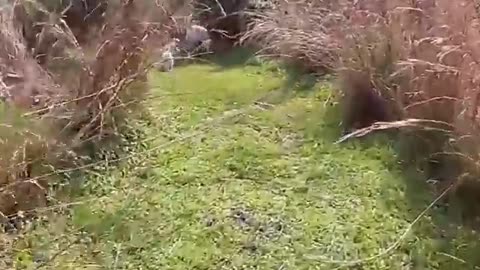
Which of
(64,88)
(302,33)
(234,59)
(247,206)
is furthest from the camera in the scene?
(234,59)

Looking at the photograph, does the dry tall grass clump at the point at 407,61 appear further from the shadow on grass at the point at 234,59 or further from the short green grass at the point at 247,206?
the shadow on grass at the point at 234,59

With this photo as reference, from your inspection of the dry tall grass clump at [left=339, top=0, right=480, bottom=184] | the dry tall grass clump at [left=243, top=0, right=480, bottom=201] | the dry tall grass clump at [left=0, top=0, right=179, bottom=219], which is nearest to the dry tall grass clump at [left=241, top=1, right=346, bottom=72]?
the dry tall grass clump at [left=243, top=0, right=480, bottom=201]

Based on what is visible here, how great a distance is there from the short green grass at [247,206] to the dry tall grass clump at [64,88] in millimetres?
202

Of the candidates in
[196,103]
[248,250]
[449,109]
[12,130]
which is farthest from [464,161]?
[12,130]

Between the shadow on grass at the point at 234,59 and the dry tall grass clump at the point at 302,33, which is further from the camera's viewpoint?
the shadow on grass at the point at 234,59

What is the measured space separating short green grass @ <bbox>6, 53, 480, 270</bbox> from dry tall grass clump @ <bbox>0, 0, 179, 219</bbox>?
0.66ft

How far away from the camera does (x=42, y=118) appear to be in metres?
3.88

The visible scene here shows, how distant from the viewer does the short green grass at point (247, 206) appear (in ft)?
10.6

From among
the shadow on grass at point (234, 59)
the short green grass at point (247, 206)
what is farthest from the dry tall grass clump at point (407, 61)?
the shadow on grass at point (234, 59)

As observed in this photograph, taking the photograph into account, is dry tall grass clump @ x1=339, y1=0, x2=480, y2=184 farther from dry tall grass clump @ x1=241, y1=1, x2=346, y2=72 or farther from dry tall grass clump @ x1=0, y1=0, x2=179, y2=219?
dry tall grass clump @ x1=0, y1=0, x2=179, y2=219

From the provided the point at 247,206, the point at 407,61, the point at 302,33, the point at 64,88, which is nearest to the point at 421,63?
the point at 407,61

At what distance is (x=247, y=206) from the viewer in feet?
11.7

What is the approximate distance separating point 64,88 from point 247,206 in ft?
4.17

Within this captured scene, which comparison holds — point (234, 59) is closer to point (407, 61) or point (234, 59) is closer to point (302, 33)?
point (302, 33)
